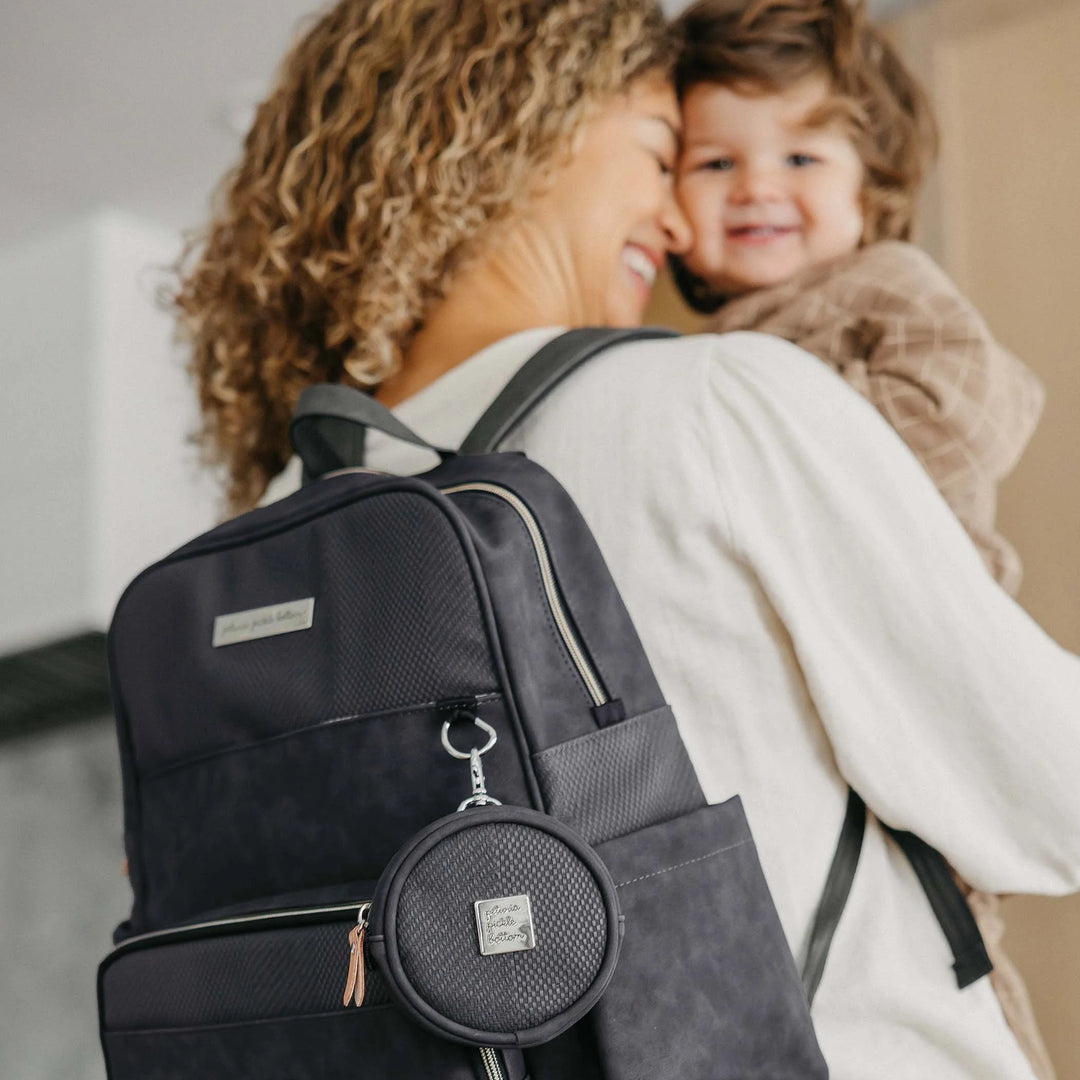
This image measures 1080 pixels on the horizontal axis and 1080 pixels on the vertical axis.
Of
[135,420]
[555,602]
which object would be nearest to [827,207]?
[555,602]

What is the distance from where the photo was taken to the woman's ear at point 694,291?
1216mm

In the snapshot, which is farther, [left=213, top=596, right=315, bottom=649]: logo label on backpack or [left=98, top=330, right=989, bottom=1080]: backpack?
[left=213, top=596, right=315, bottom=649]: logo label on backpack

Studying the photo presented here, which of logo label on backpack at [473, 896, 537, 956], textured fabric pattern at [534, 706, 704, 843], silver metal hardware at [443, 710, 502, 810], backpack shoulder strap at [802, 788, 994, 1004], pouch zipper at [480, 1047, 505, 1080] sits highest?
silver metal hardware at [443, 710, 502, 810]

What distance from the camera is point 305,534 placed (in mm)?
667

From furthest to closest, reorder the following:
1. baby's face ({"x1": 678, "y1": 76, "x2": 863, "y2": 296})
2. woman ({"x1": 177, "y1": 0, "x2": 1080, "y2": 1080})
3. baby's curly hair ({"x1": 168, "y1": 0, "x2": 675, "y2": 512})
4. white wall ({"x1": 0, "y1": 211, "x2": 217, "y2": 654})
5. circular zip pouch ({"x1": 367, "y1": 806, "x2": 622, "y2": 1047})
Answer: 1. white wall ({"x1": 0, "y1": 211, "x2": 217, "y2": 654})
2. baby's face ({"x1": 678, "y1": 76, "x2": 863, "y2": 296})
3. baby's curly hair ({"x1": 168, "y1": 0, "x2": 675, "y2": 512})
4. woman ({"x1": 177, "y1": 0, "x2": 1080, "y2": 1080})
5. circular zip pouch ({"x1": 367, "y1": 806, "x2": 622, "y2": 1047})

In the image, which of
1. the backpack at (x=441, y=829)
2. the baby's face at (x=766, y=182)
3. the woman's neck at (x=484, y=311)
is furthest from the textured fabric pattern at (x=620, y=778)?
the baby's face at (x=766, y=182)

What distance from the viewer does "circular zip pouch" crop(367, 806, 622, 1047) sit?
534 millimetres

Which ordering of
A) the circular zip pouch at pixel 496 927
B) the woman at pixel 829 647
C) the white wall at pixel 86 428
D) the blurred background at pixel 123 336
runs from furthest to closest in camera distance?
the white wall at pixel 86 428 < the blurred background at pixel 123 336 < the woman at pixel 829 647 < the circular zip pouch at pixel 496 927

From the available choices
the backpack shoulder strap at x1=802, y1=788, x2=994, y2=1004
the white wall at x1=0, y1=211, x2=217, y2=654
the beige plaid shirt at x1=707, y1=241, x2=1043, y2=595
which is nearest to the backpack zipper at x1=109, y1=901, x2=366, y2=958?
the backpack shoulder strap at x1=802, y1=788, x2=994, y2=1004

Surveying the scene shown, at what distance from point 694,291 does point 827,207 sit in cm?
18

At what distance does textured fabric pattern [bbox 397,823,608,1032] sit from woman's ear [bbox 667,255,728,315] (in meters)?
0.78

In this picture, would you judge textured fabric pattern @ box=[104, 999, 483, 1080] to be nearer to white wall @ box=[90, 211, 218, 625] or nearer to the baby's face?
the baby's face

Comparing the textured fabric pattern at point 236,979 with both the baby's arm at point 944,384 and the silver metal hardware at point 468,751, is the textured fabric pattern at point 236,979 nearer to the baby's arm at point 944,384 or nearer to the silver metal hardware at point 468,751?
the silver metal hardware at point 468,751

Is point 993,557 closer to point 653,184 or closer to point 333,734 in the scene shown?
point 653,184
